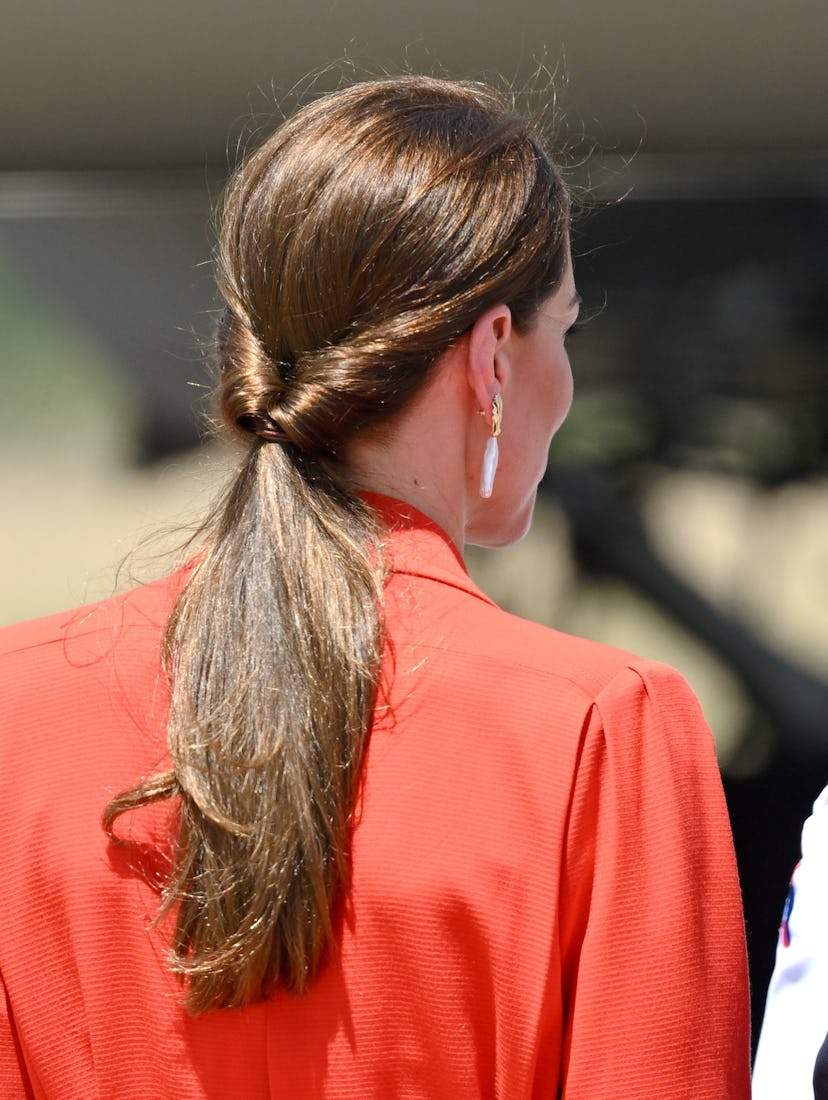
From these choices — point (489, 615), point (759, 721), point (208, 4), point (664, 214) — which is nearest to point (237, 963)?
point (489, 615)

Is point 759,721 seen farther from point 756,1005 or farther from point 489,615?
point 489,615

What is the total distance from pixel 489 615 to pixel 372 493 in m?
0.13

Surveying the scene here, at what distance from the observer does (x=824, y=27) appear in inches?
90.7

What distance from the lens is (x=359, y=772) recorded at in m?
0.81

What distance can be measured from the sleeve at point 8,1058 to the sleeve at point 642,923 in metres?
0.37

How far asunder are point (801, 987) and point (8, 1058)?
61 cm

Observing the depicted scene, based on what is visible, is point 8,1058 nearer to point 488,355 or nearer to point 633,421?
point 488,355

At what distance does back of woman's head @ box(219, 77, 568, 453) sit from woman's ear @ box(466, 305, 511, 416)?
0.01 meters

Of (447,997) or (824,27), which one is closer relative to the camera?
(447,997)

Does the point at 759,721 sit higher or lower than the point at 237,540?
lower

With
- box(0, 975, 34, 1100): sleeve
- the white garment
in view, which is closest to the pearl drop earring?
the white garment

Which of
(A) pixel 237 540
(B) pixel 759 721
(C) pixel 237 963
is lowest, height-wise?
(B) pixel 759 721

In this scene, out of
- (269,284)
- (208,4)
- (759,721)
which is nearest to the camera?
(269,284)

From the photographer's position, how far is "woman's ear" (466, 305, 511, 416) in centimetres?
89
